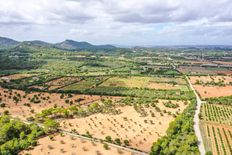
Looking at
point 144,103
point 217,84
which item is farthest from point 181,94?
point 217,84

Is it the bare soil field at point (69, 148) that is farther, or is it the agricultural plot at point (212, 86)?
the agricultural plot at point (212, 86)

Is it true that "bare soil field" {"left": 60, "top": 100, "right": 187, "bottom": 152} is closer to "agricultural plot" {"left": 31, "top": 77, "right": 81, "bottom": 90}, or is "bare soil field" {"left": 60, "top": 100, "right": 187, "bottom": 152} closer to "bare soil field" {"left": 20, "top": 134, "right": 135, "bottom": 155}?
"bare soil field" {"left": 20, "top": 134, "right": 135, "bottom": 155}

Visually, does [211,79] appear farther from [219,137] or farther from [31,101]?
[31,101]

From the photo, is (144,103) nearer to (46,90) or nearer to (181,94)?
(181,94)

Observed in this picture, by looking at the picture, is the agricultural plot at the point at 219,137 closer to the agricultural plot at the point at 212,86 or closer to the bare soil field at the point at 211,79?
the agricultural plot at the point at 212,86

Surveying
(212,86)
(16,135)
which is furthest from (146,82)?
(16,135)

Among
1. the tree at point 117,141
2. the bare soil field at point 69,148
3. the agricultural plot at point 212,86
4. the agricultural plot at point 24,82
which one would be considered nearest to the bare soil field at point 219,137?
the bare soil field at point 69,148
